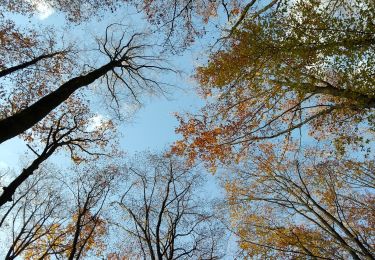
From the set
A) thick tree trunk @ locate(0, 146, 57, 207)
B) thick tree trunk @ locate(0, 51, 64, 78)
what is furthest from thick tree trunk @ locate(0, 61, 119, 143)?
thick tree trunk @ locate(0, 51, 64, 78)

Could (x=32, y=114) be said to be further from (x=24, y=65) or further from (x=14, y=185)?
(x=24, y=65)

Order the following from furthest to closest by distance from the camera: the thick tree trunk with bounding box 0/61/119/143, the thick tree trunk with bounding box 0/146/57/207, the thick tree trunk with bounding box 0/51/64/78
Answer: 1. the thick tree trunk with bounding box 0/51/64/78
2. the thick tree trunk with bounding box 0/146/57/207
3. the thick tree trunk with bounding box 0/61/119/143

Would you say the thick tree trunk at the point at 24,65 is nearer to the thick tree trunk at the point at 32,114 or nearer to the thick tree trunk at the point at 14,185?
the thick tree trunk at the point at 32,114

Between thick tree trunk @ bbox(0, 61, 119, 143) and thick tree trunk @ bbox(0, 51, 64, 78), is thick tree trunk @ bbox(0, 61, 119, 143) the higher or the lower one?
the lower one

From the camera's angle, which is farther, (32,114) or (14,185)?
(14,185)

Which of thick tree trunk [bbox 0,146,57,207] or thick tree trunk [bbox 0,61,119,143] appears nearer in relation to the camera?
thick tree trunk [bbox 0,61,119,143]

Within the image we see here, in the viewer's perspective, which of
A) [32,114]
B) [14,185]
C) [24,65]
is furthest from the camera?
[24,65]

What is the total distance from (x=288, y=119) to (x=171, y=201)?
5.37 meters

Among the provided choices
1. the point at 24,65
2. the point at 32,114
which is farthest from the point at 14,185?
the point at 24,65

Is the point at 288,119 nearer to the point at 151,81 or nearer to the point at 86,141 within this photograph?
the point at 151,81

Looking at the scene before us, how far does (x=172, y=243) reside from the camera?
10352mm

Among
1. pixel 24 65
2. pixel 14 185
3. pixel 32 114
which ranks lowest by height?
pixel 14 185

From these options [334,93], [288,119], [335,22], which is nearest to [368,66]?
[335,22]

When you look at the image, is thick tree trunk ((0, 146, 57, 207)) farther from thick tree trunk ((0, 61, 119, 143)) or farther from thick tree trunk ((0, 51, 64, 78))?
thick tree trunk ((0, 51, 64, 78))
